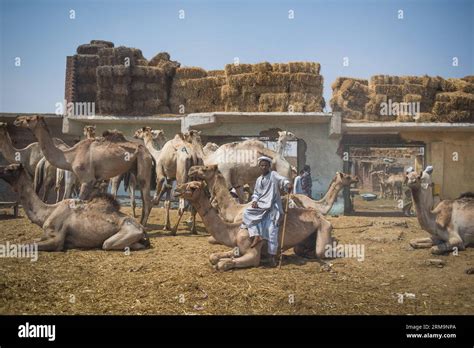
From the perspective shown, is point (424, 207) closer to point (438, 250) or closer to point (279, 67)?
point (438, 250)

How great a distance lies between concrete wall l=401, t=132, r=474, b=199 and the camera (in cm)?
1662

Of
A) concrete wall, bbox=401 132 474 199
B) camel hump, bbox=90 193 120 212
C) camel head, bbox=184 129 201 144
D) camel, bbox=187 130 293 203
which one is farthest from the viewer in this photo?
concrete wall, bbox=401 132 474 199

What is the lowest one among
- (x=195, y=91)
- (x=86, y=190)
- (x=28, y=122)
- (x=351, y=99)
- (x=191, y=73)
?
(x=86, y=190)

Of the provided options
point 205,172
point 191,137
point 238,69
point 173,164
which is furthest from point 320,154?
point 205,172

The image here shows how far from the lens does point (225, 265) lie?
6812 millimetres

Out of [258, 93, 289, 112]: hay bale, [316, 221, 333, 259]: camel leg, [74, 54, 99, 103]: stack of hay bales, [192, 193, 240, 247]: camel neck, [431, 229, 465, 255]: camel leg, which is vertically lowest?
[431, 229, 465, 255]: camel leg

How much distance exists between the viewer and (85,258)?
303 inches

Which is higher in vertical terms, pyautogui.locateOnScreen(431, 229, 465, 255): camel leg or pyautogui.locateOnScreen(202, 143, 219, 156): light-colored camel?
pyautogui.locateOnScreen(202, 143, 219, 156): light-colored camel

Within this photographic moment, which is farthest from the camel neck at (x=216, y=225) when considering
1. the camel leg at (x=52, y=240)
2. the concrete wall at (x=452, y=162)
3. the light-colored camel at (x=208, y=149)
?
the concrete wall at (x=452, y=162)

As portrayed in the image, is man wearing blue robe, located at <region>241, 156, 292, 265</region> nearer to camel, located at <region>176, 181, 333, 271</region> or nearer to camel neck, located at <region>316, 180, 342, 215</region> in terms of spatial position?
camel, located at <region>176, 181, 333, 271</region>

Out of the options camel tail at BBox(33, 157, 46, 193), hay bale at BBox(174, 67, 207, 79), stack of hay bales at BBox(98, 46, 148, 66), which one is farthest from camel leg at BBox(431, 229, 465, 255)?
stack of hay bales at BBox(98, 46, 148, 66)

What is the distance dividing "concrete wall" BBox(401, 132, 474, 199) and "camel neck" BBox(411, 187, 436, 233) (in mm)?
9008

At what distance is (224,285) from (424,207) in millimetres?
4483
